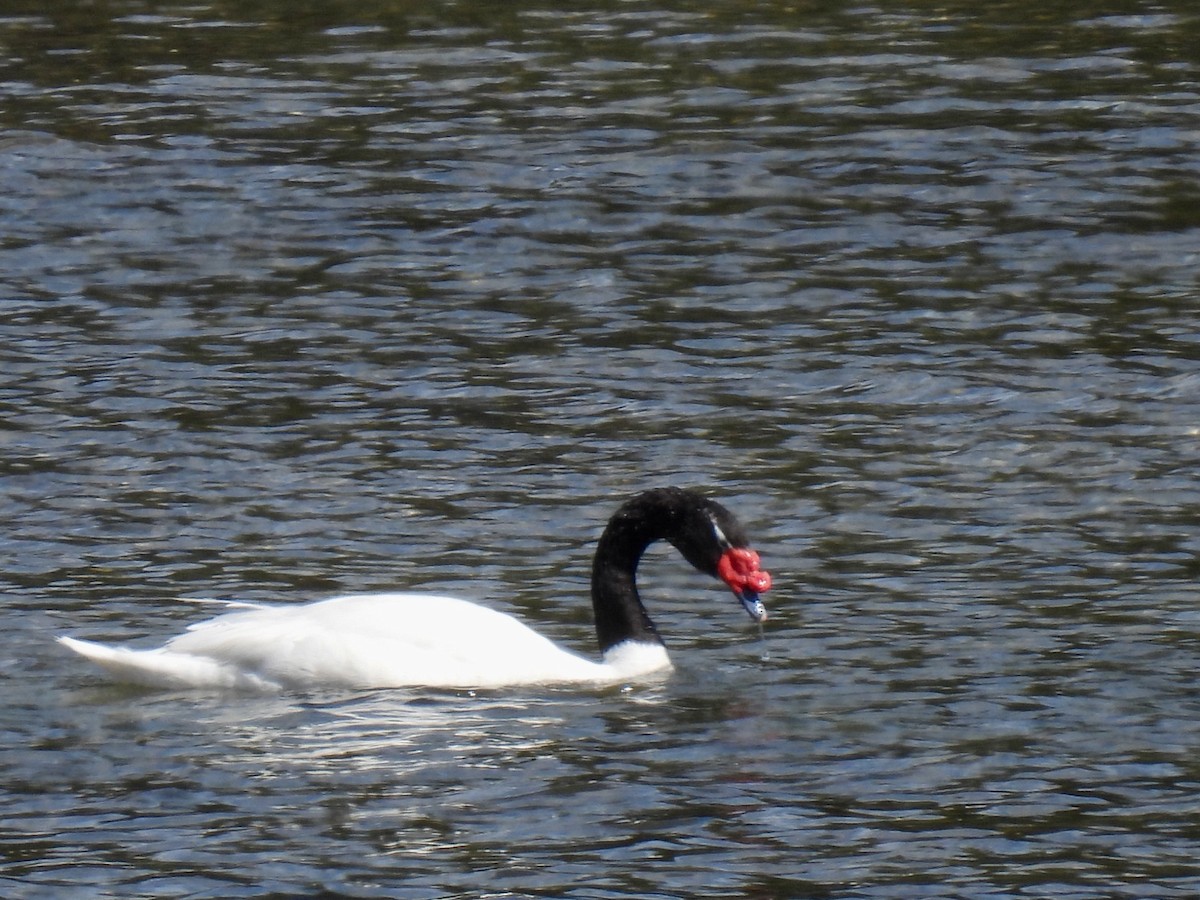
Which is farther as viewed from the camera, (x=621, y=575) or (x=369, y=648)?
(x=621, y=575)

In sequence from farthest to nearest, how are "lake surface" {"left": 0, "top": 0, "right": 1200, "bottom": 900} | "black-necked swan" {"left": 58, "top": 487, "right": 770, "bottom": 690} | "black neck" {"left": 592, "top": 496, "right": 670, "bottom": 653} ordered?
"black neck" {"left": 592, "top": 496, "right": 670, "bottom": 653} < "black-necked swan" {"left": 58, "top": 487, "right": 770, "bottom": 690} < "lake surface" {"left": 0, "top": 0, "right": 1200, "bottom": 900}

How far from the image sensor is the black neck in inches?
442

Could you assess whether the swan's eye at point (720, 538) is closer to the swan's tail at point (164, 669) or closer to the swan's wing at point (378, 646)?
the swan's wing at point (378, 646)

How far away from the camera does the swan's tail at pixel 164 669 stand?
34.5 feet

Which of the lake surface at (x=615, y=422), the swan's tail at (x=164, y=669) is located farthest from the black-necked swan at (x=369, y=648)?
the lake surface at (x=615, y=422)

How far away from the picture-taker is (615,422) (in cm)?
1393

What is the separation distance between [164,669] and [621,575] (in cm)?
204

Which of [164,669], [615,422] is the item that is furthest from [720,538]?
[615,422]

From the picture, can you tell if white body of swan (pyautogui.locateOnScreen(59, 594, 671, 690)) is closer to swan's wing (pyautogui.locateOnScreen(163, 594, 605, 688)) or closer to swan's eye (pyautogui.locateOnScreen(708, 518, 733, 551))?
swan's wing (pyautogui.locateOnScreen(163, 594, 605, 688))

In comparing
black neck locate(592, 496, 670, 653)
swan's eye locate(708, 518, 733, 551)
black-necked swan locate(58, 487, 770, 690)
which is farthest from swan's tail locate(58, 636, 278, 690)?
swan's eye locate(708, 518, 733, 551)

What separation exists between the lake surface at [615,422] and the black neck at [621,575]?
0.35 metres

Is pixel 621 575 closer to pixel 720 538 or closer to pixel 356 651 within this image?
pixel 720 538

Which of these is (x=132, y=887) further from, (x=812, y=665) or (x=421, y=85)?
(x=421, y=85)

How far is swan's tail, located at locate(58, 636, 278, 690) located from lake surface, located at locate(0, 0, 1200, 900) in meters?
0.15
